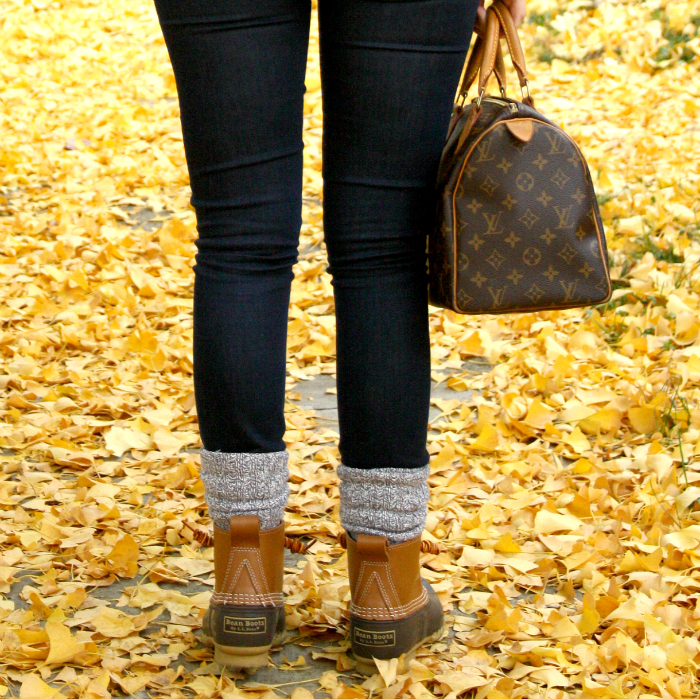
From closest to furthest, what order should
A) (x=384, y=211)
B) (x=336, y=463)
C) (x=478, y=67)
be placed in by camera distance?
1. (x=384, y=211)
2. (x=478, y=67)
3. (x=336, y=463)

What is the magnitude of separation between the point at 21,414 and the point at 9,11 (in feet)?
19.6

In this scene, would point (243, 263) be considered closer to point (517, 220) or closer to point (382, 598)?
point (517, 220)

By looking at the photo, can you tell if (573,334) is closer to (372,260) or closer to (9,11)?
(372,260)

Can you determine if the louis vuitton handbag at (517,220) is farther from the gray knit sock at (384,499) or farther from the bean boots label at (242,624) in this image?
the bean boots label at (242,624)

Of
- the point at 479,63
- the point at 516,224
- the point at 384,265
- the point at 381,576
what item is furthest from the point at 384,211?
the point at 381,576

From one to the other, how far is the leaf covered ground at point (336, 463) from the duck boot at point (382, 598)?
41mm

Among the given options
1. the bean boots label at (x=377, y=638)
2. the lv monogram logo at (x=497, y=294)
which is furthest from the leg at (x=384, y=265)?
the lv monogram logo at (x=497, y=294)

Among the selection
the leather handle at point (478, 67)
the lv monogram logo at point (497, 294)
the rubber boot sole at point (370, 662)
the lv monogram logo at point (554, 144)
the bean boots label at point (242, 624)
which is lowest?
the rubber boot sole at point (370, 662)

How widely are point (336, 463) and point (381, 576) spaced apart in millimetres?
828

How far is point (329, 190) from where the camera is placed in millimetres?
1313

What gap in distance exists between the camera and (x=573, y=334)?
2.78 meters

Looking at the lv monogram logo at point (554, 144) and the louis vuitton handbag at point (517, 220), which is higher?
the lv monogram logo at point (554, 144)

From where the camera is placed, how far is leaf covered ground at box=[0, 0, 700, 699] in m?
1.49

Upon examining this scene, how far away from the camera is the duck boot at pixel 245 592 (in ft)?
4.68
